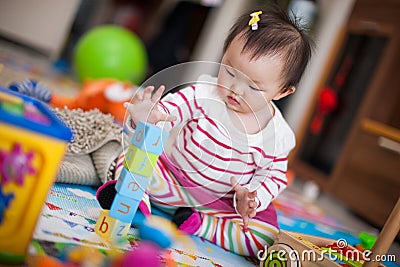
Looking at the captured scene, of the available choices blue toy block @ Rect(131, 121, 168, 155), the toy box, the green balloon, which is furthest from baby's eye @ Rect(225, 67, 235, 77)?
the green balloon

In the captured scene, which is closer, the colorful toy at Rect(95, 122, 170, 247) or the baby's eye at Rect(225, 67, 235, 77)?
the colorful toy at Rect(95, 122, 170, 247)

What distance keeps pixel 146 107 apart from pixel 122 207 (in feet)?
0.55

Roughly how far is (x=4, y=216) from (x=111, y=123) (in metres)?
0.61

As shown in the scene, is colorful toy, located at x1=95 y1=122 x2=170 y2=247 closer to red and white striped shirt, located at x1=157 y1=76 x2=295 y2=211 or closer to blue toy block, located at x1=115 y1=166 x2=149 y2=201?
blue toy block, located at x1=115 y1=166 x2=149 y2=201

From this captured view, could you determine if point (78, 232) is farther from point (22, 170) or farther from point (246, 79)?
point (246, 79)

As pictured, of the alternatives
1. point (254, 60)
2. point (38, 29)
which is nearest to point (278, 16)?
point (254, 60)

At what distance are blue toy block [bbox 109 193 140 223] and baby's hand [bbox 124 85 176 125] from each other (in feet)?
0.46

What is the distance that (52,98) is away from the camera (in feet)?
4.61

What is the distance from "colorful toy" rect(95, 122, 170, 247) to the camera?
0.74 meters

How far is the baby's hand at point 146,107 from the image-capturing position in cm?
84

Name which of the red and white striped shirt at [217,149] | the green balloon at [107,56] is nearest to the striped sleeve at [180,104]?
the red and white striped shirt at [217,149]

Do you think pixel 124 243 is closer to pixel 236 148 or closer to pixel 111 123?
pixel 236 148

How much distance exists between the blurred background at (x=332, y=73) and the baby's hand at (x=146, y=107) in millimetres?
324

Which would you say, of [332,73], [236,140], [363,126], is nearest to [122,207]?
[236,140]
